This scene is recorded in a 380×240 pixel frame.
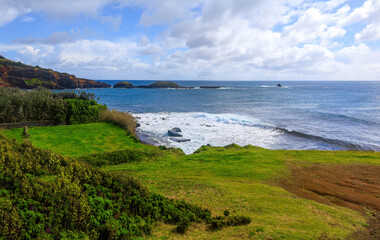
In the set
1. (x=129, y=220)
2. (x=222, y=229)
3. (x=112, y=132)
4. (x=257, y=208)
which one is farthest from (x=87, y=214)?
(x=112, y=132)

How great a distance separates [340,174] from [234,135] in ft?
54.6

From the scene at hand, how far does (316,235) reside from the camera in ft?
22.6

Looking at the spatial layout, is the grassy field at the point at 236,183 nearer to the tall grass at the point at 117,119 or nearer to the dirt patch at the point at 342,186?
the dirt patch at the point at 342,186

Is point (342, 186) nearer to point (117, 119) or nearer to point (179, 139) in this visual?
point (179, 139)

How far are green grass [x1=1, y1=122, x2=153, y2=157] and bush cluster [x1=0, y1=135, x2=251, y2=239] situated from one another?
8511mm

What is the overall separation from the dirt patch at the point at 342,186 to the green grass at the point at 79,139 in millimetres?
11166

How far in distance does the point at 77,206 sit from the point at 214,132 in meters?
26.5

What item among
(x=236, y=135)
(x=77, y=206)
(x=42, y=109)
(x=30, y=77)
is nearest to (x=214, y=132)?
(x=236, y=135)

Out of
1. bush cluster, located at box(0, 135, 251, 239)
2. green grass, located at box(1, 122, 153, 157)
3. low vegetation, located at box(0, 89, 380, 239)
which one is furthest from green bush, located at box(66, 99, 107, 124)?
bush cluster, located at box(0, 135, 251, 239)

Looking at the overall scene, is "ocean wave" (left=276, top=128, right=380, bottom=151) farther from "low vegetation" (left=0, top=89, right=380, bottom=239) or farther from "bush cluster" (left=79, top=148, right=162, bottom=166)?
"bush cluster" (left=79, top=148, right=162, bottom=166)

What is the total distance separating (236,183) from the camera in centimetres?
1187

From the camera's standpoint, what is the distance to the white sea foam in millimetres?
26500

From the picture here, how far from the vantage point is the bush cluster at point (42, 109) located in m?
21.0

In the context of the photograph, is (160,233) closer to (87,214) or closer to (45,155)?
(87,214)
